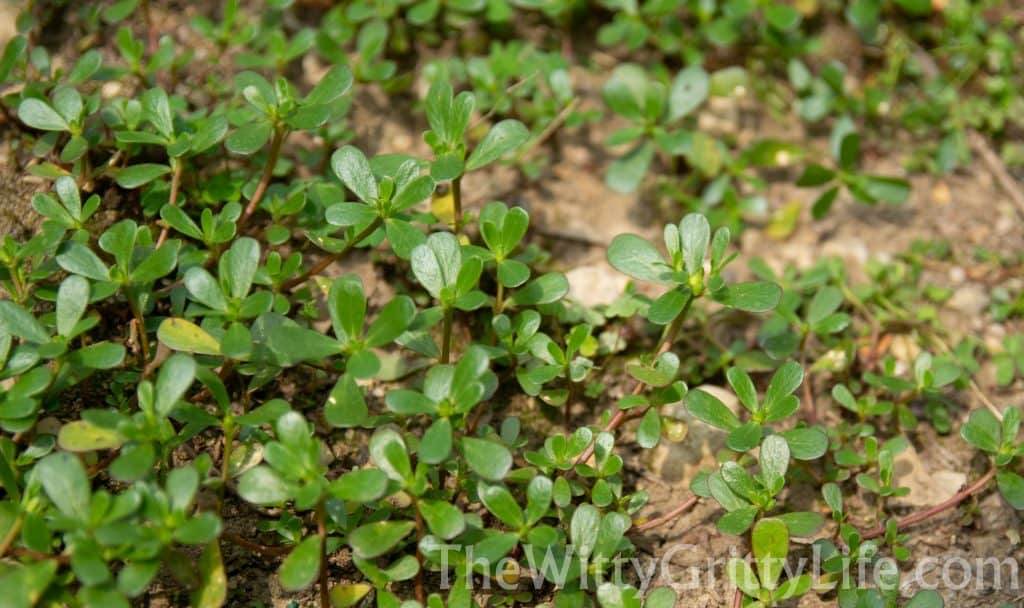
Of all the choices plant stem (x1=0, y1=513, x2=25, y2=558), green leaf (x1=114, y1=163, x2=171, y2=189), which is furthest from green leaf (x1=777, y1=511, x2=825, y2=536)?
green leaf (x1=114, y1=163, x2=171, y2=189)

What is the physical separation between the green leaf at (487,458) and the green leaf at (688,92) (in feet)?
4.47

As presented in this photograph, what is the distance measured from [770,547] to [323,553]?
91 centimetres

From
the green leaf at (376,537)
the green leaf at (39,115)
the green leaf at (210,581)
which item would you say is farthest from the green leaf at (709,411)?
the green leaf at (39,115)

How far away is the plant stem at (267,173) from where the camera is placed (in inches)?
83.4

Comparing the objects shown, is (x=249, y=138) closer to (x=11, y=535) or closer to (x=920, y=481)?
(x=11, y=535)

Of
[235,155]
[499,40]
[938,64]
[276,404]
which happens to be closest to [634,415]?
[276,404]

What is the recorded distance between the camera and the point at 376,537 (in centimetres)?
173

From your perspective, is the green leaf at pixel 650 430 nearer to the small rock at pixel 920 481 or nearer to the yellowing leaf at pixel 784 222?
the small rock at pixel 920 481

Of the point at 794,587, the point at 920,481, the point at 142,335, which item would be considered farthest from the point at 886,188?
the point at 142,335

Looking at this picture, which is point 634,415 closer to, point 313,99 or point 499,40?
point 313,99

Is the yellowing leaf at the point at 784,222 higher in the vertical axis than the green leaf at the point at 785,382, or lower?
lower

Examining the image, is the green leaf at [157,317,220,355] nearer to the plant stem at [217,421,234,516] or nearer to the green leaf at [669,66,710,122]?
the plant stem at [217,421,234,516]

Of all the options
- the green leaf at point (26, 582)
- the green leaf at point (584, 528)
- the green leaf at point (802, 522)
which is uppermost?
the green leaf at point (26, 582)

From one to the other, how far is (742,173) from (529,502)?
→ 1.44 meters
